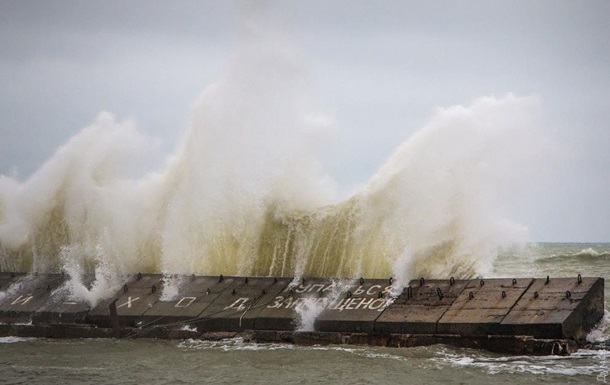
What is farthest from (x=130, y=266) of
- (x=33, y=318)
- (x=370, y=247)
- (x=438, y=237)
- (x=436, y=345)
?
(x=436, y=345)

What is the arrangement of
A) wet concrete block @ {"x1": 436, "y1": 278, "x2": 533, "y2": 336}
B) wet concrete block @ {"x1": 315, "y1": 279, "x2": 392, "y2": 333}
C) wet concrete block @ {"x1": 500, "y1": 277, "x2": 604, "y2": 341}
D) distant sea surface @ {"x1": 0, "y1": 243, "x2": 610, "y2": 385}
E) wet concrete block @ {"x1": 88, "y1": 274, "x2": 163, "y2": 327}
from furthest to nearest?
1. wet concrete block @ {"x1": 88, "y1": 274, "x2": 163, "y2": 327}
2. wet concrete block @ {"x1": 315, "y1": 279, "x2": 392, "y2": 333}
3. wet concrete block @ {"x1": 436, "y1": 278, "x2": 533, "y2": 336}
4. wet concrete block @ {"x1": 500, "y1": 277, "x2": 604, "y2": 341}
5. distant sea surface @ {"x1": 0, "y1": 243, "x2": 610, "y2": 385}

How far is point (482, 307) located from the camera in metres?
17.5

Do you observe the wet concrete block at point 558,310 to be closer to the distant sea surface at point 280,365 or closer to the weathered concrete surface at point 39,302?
the distant sea surface at point 280,365

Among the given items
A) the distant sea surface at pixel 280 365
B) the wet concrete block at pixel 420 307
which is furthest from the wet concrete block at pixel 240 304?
the wet concrete block at pixel 420 307

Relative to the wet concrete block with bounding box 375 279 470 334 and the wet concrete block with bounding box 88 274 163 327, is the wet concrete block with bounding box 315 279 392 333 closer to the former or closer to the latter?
the wet concrete block with bounding box 375 279 470 334

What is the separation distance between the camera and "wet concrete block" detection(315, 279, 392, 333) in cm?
1830

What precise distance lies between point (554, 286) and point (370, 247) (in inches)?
244

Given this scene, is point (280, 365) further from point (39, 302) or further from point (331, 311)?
point (39, 302)

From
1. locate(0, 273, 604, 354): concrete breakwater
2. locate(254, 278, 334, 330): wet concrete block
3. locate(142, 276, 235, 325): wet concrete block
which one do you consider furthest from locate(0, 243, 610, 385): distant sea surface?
locate(142, 276, 235, 325): wet concrete block

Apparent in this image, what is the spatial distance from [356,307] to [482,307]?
9.10 feet

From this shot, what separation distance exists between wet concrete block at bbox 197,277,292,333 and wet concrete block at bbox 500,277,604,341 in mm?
5723

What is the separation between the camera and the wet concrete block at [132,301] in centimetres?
2077

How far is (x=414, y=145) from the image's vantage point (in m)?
23.8

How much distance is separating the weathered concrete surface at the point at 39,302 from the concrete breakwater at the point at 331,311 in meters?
0.03
